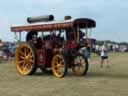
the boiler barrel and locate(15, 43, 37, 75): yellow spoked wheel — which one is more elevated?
the boiler barrel

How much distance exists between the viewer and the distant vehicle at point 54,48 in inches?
698

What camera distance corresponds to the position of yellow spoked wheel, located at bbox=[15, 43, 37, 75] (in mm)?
18916

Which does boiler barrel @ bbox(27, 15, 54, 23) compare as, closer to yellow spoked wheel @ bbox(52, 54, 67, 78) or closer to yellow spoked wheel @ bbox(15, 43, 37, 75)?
yellow spoked wheel @ bbox(15, 43, 37, 75)

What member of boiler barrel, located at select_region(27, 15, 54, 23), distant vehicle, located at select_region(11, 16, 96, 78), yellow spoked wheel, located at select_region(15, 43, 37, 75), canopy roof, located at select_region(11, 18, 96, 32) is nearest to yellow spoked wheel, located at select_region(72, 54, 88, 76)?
distant vehicle, located at select_region(11, 16, 96, 78)

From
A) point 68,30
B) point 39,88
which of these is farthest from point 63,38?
point 39,88

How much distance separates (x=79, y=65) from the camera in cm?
1811

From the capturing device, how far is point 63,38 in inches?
726

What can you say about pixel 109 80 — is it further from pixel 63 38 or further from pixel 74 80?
pixel 63 38

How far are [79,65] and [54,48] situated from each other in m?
1.24

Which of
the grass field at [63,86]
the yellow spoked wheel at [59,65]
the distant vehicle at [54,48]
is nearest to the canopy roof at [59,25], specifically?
the distant vehicle at [54,48]

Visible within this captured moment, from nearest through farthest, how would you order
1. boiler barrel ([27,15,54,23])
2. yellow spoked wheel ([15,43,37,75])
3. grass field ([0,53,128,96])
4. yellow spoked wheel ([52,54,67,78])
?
grass field ([0,53,128,96])
yellow spoked wheel ([52,54,67,78])
yellow spoked wheel ([15,43,37,75])
boiler barrel ([27,15,54,23])

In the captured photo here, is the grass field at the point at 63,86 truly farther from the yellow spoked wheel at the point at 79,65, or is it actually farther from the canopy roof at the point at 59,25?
the canopy roof at the point at 59,25

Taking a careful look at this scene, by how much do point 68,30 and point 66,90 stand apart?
15.8ft

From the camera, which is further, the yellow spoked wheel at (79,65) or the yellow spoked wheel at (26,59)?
the yellow spoked wheel at (26,59)
